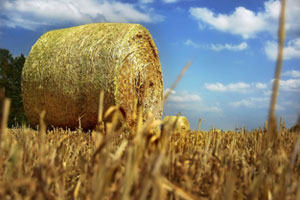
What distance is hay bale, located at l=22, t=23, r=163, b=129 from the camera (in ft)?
18.4

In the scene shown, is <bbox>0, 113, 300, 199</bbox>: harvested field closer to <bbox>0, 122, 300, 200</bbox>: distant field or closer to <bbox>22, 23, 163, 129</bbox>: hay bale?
<bbox>0, 122, 300, 200</bbox>: distant field

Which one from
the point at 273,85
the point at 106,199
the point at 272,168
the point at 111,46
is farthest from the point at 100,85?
the point at 273,85

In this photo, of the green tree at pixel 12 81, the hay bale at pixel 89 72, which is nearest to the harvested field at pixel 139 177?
the hay bale at pixel 89 72

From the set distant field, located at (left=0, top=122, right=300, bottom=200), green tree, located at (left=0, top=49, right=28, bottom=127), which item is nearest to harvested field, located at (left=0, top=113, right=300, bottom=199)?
distant field, located at (left=0, top=122, right=300, bottom=200)

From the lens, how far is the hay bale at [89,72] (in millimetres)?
5594

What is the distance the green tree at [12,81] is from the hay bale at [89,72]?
335 inches

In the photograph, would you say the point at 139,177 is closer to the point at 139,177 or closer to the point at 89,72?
the point at 139,177

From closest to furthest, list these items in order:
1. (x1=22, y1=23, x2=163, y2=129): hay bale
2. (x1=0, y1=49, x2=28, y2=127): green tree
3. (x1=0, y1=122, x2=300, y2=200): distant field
A: (x1=0, y1=122, x2=300, y2=200): distant field
(x1=22, y1=23, x2=163, y2=129): hay bale
(x1=0, y1=49, x2=28, y2=127): green tree

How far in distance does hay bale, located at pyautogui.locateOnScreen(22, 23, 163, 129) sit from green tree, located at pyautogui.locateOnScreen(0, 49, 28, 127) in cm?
850

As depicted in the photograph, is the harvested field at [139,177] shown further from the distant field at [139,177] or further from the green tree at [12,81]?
the green tree at [12,81]

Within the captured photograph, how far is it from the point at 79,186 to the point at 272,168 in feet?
3.18

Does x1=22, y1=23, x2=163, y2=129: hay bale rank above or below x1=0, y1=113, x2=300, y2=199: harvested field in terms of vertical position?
above

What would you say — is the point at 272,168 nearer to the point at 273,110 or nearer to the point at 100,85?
the point at 273,110

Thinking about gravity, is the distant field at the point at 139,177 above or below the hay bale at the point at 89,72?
below
